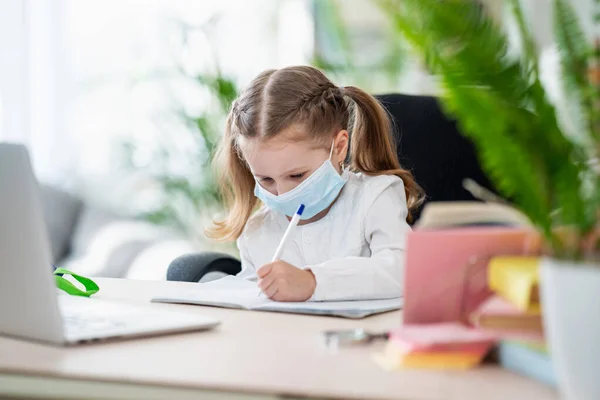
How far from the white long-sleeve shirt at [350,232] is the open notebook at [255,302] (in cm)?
14

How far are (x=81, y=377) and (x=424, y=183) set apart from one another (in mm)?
1214

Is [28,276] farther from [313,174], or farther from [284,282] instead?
[313,174]

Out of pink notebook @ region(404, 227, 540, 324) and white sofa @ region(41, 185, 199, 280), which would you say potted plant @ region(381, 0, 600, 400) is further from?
white sofa @ region(41, 185, 199, 280)

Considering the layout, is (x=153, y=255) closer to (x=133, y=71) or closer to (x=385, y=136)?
(x=133, y=71)

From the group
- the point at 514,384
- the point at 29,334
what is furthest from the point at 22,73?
the point at 514,384

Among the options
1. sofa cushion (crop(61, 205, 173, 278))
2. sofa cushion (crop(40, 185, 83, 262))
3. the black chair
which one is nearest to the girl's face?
the black chair

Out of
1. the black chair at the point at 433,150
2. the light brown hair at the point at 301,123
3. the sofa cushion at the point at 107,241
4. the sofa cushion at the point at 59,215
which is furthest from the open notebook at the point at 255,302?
the sofa cushion at the point at 59,215

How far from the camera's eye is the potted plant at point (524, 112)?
2.20 feet

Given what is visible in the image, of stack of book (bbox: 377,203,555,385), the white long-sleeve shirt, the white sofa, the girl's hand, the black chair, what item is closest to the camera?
stack of book (bbox: 377,203,555,385)

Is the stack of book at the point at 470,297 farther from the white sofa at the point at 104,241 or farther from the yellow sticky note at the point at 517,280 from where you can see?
the white sofa at the point at 104,241

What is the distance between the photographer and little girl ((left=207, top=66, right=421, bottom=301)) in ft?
5.12

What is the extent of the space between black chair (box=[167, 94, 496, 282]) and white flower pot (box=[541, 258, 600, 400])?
1204 mm

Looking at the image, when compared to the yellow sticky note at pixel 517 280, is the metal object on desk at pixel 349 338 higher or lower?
lower

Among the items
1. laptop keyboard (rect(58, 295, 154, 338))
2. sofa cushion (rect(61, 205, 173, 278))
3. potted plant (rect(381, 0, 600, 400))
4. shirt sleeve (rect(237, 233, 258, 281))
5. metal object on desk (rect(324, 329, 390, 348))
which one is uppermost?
potted plant (rect(381, 0, 600, 400))
